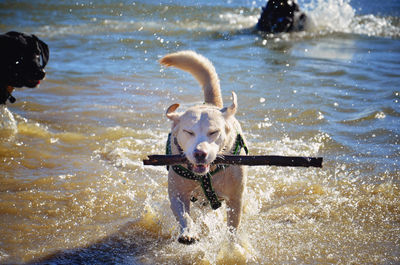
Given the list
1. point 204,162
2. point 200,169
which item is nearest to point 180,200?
point 200,169

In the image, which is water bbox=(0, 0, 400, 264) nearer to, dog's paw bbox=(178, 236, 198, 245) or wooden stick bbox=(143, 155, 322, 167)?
dog's paw bbox=(178, 236, 198, 245)

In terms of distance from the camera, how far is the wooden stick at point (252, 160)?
120 inches

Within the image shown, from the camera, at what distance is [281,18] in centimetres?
1391

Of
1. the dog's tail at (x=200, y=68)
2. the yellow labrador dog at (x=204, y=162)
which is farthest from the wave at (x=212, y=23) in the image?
the yellow labrador dog at (x=204, y=162)

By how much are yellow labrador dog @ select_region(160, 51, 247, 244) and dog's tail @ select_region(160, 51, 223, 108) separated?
1.59 feet

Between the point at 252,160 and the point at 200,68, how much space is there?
1.27 m

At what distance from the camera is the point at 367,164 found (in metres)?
5.21

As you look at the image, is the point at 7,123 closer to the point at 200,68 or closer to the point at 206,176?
the point at 200,68

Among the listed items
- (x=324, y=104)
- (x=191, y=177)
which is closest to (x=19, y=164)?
(x=191, y=177)

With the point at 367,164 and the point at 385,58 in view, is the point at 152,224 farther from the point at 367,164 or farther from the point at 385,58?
the point at 385,58

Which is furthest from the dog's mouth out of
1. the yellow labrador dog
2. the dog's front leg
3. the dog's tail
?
the dog's tail

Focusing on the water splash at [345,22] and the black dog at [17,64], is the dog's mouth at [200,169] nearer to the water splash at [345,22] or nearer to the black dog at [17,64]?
the black dog at [17,64]

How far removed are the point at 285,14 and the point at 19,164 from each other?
35.3 ft

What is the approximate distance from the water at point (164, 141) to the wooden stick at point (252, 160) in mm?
800
